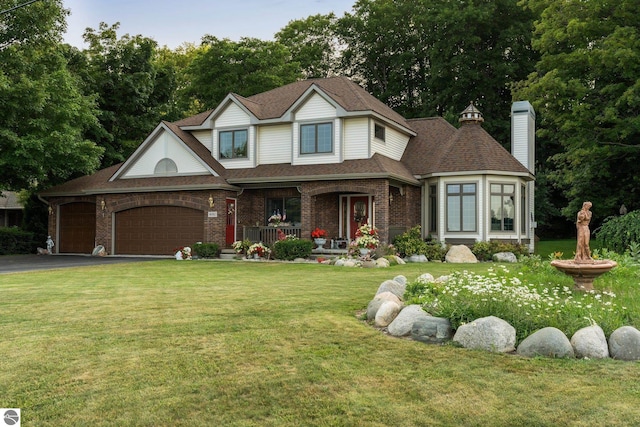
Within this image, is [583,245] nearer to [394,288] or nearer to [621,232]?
[394,288]

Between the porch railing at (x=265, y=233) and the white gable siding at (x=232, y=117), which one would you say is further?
the white gable siding at (x=232, y=117)

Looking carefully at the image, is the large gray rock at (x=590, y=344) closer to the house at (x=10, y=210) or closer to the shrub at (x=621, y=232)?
the shrub at (x=621, y=232)

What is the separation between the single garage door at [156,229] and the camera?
23328 mm

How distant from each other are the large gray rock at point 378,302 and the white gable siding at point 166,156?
16.0 m

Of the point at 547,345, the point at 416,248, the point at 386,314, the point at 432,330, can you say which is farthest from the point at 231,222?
the point at 547,345

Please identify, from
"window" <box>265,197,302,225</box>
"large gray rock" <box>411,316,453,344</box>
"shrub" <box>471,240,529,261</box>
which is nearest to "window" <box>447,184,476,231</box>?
"shrub" <box>471,240,529,261</box>

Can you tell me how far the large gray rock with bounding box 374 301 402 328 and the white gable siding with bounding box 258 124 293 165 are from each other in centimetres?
1615

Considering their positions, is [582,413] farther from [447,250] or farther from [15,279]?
[447,250]

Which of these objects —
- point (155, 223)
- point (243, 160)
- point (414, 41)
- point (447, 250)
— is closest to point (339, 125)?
point (243, 160)

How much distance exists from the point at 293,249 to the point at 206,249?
3.57 meters

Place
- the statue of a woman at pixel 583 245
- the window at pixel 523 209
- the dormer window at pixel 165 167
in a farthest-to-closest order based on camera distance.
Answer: the dormer window at pixel 165 167 → the window at pixel 523 209 → the statue of a woman at pixel 583 245

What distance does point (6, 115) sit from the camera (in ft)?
77.7

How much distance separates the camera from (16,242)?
2661 centimetres

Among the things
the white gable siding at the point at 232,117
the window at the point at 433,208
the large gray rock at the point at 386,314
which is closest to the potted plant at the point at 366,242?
the window at the point at 433,208
